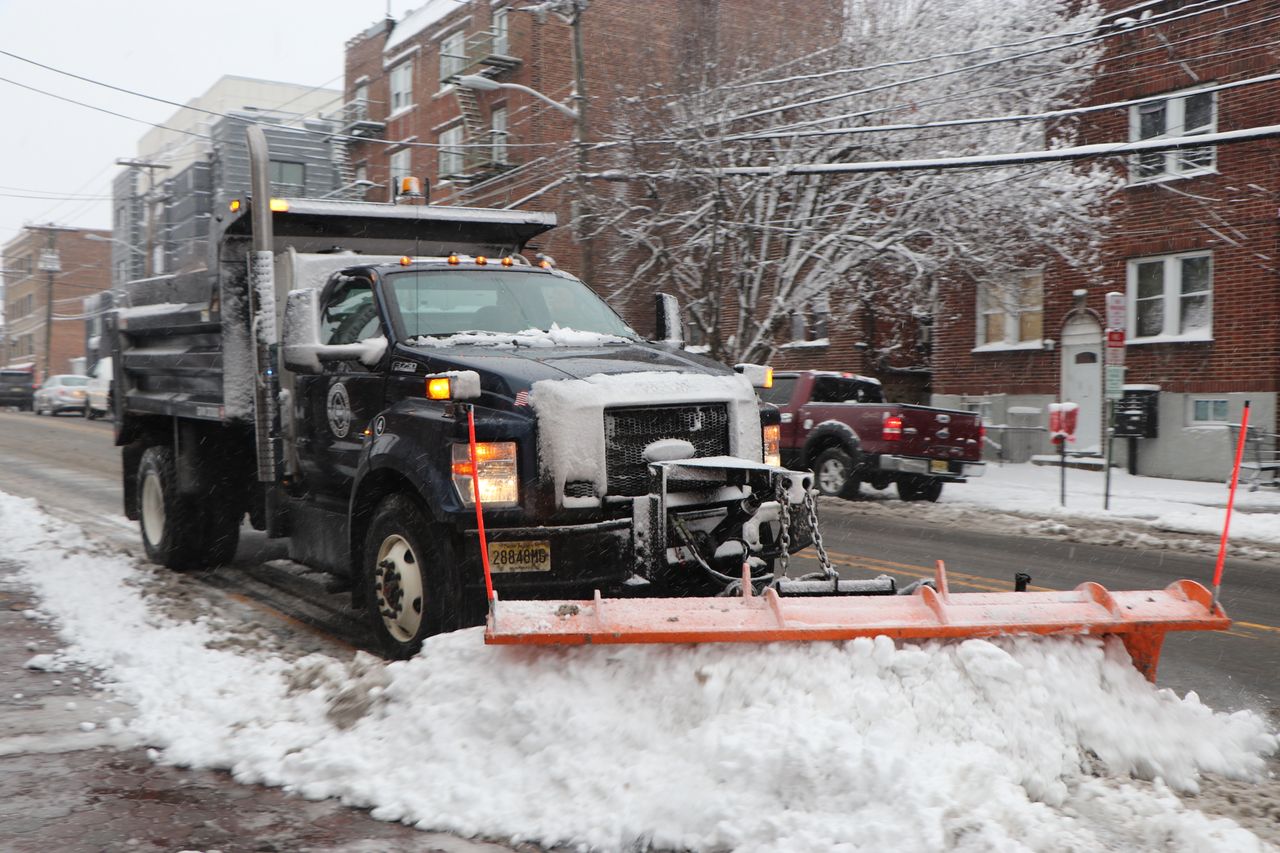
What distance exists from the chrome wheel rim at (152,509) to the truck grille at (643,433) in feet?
15.9

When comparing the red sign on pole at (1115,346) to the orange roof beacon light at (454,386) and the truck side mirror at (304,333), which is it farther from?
the orange roof beacon light at (454,386)

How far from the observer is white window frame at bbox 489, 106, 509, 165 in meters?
32.2

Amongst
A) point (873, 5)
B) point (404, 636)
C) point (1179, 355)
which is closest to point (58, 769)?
point (404, 636)

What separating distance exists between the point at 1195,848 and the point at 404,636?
3.67 meters

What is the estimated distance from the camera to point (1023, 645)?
14.3ft

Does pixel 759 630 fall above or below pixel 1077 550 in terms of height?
above

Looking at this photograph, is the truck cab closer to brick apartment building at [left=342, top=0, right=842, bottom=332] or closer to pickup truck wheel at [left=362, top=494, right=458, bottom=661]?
pickup truck wheel at [left=362, top=494, right=458, bottom=661]

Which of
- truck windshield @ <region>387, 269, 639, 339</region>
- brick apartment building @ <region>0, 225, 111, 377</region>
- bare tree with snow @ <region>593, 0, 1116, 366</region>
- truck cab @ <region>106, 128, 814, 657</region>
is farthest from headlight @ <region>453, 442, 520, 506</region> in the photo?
brick apartment building @ <region>0, 225, 111, 377</region>

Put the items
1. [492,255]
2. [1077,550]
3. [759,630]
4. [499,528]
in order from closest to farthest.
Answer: [759,630], [499,528], [492,255], [1077,550]

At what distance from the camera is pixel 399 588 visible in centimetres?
577

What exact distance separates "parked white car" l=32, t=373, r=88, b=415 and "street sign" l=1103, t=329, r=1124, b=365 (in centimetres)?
3260

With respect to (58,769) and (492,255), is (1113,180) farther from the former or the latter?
(58,769)

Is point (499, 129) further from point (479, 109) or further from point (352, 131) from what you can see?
point (352, 131)

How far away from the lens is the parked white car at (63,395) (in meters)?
37.5
